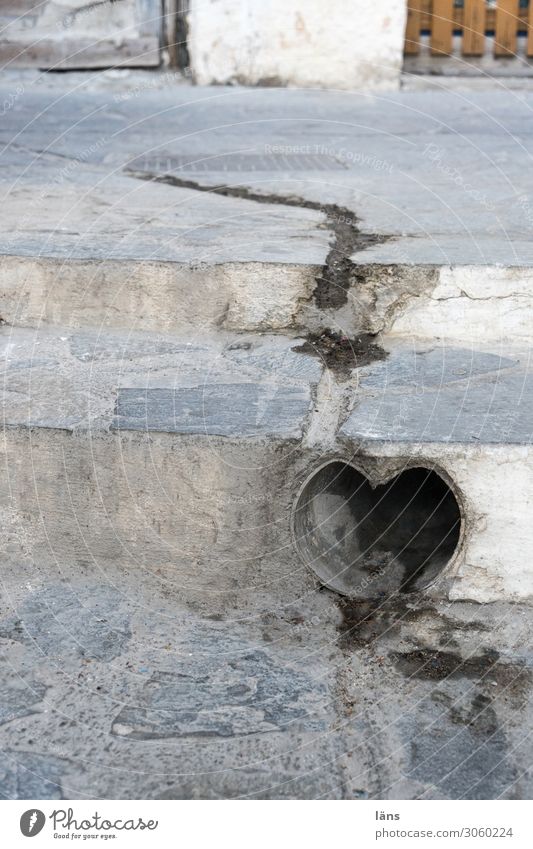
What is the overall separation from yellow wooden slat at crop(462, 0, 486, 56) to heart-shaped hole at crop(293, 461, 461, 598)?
337 centimetres

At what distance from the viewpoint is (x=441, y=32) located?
15.5ft

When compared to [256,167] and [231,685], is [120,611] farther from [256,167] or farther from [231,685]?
[256,167]

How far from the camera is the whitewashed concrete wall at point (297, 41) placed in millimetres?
4445

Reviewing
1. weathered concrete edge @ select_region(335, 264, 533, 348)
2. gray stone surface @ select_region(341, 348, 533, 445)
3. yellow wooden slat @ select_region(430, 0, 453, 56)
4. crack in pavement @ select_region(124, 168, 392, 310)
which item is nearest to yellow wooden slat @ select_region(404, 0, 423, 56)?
yellow wooden slat @ select_region(430, 0, 453, 56)

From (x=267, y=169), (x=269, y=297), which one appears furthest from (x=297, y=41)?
(x=269, y=297)

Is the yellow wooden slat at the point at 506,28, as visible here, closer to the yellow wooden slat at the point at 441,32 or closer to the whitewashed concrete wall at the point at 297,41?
the yellow wooden slat at the point at 441,32

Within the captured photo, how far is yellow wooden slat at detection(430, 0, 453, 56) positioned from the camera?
466 cm

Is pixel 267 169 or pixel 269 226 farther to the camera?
pixel 267 169

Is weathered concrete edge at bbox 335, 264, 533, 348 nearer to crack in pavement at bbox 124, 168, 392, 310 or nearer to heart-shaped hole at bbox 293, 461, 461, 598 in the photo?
crack in pavement at bbox 124, 168, 392, 310

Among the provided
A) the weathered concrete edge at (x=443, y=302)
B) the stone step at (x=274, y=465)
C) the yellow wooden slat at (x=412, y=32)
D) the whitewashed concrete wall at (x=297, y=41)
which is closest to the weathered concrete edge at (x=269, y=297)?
the weathered concrete edge at (x=443, y=302)

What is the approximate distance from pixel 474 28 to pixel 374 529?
3524 millimetres

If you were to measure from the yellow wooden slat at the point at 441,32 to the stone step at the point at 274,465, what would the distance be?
3.24m

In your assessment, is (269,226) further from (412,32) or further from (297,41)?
(412,32)

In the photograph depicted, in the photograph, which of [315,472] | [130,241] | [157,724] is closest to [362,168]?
[130,241]
